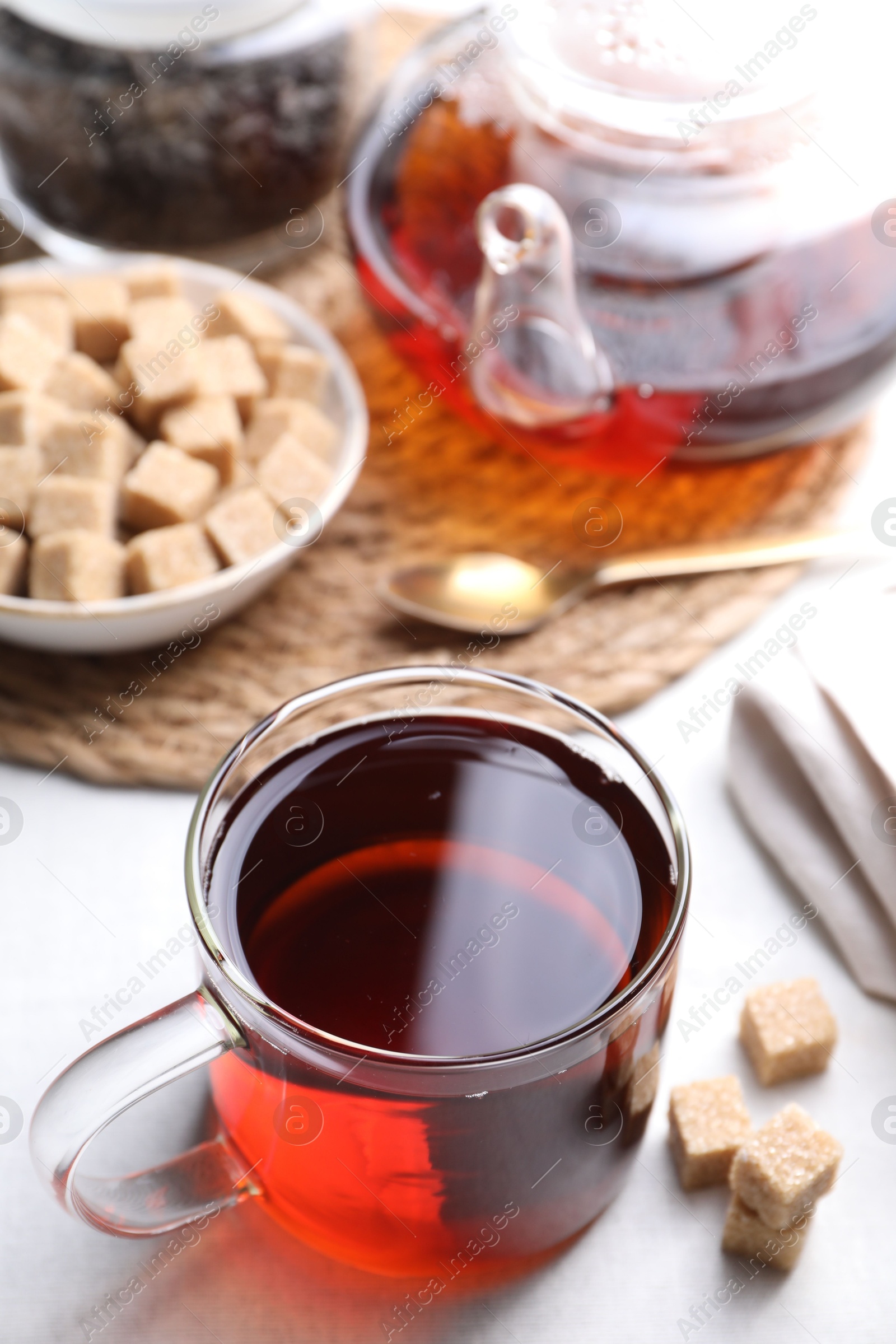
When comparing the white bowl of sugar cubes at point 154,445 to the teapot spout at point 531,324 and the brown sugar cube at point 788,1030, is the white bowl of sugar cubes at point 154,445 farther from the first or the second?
the brown sugar cube at point 788,1030

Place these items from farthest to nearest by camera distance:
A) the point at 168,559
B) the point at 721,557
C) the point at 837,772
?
1. the point at 721,557
2. the point at 168,559
3. the point at 837,772

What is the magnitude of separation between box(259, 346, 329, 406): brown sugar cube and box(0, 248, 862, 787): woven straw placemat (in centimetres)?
9

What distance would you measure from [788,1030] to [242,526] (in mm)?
510

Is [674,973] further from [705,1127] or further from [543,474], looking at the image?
[543,474]

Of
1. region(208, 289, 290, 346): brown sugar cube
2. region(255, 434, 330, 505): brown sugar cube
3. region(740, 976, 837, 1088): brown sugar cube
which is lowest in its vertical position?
region(740, 976, 837, 1088): brown sugar cube

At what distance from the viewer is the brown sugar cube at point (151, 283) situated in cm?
112

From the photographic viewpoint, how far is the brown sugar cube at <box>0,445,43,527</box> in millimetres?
987

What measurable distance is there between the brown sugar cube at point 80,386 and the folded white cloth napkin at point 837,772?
0.53 metres

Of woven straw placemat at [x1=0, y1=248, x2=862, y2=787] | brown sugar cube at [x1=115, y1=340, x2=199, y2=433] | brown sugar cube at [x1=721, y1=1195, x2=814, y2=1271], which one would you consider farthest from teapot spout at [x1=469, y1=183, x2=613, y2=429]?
brown sugar cube at [x1=721, y1=1195, x2=814, y2=1271]

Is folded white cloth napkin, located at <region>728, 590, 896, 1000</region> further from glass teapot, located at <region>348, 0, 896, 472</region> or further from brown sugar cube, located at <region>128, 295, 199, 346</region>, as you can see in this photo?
brown sugar cube, located at <region>128, 295, 199, 346</region>

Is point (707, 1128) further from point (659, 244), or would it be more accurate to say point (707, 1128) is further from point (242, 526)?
point (659, 244)

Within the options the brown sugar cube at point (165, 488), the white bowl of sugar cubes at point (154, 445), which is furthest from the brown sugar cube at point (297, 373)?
the brown sugar cube at point (165, 488)

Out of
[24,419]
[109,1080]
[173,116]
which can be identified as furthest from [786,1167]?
[173,116]

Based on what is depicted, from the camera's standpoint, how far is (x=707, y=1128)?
723 millimetres
